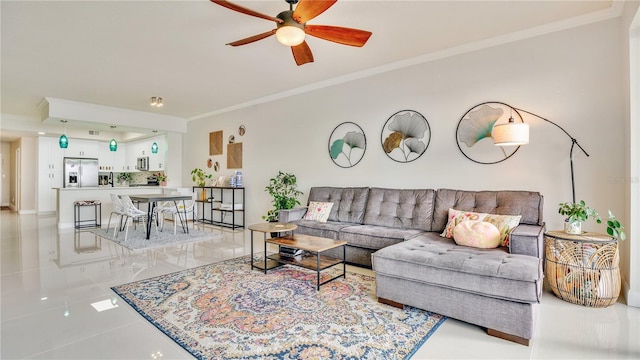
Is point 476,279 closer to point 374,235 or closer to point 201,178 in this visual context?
point 374,235

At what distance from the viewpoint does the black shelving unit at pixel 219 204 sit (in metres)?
6.61

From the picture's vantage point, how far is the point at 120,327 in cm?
225

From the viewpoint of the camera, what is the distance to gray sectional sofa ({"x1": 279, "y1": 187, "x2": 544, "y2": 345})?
6.81 ft

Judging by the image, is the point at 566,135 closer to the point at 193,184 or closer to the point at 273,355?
the point at 273,355

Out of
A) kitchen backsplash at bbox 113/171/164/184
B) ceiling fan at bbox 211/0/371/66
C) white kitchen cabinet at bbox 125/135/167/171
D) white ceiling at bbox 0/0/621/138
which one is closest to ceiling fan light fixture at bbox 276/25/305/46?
ceiling fan at bbox 211/0/371/66

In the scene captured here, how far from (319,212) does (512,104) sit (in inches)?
108

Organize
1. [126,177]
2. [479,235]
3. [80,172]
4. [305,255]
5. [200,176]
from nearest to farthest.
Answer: [479,235] < [305,255] < [200,176] < [80,172] < [126,177]

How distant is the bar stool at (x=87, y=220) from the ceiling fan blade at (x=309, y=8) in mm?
6682

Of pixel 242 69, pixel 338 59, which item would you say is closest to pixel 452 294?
pixel 338 59

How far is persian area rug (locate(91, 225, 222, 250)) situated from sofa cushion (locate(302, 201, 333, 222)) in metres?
1.94

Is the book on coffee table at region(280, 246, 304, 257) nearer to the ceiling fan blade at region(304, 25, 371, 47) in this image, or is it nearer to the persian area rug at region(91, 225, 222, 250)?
the persian area rug at region(91, 225, 222, 250)

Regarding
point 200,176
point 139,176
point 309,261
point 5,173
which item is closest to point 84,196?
point 200,176

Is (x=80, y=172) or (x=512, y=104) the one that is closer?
(x=512, y=104)

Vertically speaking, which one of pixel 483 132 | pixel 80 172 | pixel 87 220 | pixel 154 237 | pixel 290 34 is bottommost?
pixel 154 237
